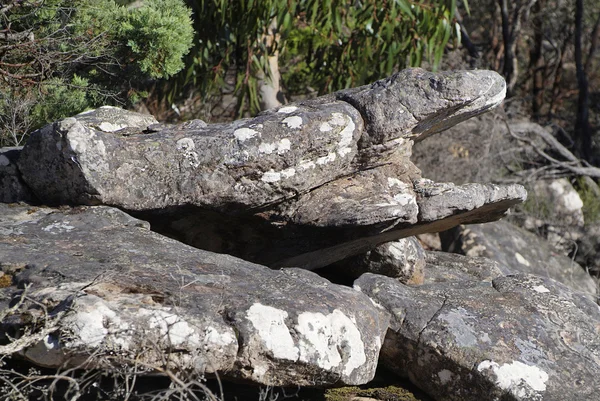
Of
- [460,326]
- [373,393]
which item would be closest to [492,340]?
[460,326]

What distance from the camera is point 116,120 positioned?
4.53m

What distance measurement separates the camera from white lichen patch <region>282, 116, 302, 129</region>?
166 inches

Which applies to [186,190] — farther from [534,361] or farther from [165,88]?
[165,88]

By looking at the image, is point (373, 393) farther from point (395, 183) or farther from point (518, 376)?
point (395, 183)

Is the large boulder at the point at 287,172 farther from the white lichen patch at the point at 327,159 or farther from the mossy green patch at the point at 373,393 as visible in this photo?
the mossy green patch at the point at 373,393

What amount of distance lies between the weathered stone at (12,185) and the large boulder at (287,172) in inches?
4.4

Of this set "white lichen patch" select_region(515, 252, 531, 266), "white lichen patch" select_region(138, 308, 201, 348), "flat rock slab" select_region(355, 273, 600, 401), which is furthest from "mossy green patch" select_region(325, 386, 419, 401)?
"white lichen patch" select_region(515, 252, 531, 266)

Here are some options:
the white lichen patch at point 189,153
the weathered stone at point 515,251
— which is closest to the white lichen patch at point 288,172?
the white lichen patch at point 189,153

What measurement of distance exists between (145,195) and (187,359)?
1.21 meters

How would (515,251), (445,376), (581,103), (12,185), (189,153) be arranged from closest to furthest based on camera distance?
(445,376), (189,153), (12,185), (515,251), (581,103)

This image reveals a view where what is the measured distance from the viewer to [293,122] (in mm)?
4238

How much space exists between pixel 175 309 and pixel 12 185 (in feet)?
4.94

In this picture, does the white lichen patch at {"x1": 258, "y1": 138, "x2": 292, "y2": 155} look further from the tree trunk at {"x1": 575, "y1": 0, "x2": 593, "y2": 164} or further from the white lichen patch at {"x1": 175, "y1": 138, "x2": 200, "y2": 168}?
the tree trunk at {"x1": 575, "y1": 0, "x2": 593, "y2": 164}

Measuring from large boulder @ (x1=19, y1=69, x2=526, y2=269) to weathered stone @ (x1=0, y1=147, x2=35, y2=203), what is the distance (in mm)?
111
